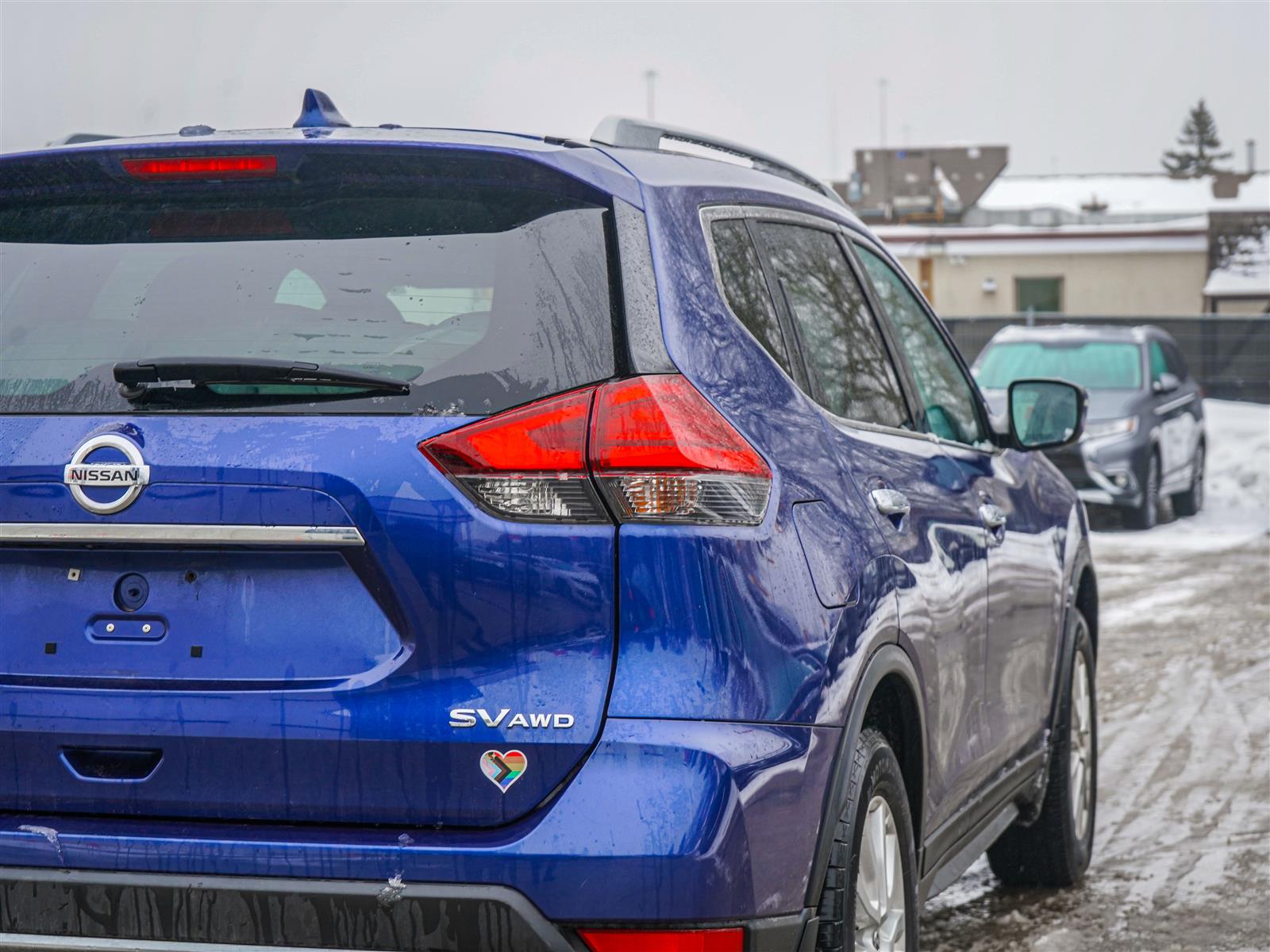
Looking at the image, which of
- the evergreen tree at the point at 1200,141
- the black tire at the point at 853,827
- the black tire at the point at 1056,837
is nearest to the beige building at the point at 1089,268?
the black tire at the point at 1056,837

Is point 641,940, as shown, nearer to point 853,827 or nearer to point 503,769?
point 503,769

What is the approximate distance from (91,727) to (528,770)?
0.69 metres

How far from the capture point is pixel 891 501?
3.55 m

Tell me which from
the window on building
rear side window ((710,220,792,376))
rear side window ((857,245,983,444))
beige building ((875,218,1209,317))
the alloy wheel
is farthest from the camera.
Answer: the window on building

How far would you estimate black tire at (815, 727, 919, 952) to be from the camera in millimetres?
3025

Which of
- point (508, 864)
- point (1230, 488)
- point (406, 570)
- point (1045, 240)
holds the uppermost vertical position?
point (406, 570)

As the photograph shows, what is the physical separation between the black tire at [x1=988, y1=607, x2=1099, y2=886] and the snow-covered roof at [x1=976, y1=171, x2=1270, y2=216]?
4659 cm

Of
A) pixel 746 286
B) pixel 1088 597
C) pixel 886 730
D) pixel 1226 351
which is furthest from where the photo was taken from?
pixel 1226 351

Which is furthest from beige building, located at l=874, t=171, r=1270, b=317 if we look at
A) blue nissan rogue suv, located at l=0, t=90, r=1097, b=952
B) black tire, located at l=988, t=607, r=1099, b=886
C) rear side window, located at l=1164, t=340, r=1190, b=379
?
blue nissan rogue suv, located at l=0, t=90, r=1097, b=952

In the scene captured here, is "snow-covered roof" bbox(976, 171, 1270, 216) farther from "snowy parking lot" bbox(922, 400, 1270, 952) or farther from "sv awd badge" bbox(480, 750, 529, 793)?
"sv awd badge" bbox(480, 750, 529, 793)

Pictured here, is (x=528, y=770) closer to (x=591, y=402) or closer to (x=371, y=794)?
(x=371, y=794)

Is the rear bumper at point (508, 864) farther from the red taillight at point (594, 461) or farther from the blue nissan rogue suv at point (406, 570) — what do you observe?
the red taillight at point (594, 461)

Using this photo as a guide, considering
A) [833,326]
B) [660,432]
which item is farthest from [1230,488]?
[660,432]

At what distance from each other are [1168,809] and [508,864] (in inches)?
176
